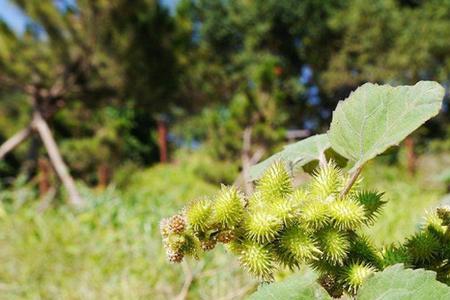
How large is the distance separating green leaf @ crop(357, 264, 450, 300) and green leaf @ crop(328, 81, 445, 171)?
0.09 metres

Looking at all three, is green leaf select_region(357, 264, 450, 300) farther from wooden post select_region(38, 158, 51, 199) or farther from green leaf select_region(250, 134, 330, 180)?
wooden post select_region(38, 158, 51, 199)

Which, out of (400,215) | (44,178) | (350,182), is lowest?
(350,182)

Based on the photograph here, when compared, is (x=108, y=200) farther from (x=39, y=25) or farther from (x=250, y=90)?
(x=39, y=25)

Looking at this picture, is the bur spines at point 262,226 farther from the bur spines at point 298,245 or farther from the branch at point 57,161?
the branch at point 57,161

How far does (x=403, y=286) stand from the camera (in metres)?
0.38

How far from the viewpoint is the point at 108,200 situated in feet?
14.2

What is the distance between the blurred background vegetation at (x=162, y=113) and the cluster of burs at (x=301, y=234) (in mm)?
80

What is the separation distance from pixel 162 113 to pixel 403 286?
8915 mm

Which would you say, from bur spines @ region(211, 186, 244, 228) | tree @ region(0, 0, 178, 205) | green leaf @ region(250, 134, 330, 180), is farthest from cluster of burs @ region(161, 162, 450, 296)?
tree @ region(0, 0, 178, 205)

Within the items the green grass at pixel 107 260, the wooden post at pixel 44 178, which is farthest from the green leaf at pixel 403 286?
the wooden post at pixel 44 178

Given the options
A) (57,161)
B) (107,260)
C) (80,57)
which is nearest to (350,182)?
(107,260)

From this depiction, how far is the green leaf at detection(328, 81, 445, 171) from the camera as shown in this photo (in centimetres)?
42

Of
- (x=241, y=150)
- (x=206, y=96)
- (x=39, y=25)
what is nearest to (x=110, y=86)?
(x=39, y=25)

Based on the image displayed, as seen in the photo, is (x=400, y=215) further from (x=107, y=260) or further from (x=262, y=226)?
(x=262, y=226)
